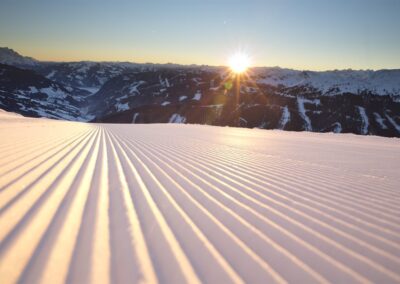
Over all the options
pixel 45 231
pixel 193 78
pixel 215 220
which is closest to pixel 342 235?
pixel 215 220

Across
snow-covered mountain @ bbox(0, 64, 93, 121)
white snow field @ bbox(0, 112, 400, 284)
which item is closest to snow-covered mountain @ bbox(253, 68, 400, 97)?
snow-covered mountain @ bbox(0, 64, 93, 121)

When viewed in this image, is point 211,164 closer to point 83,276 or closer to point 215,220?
point 215,220

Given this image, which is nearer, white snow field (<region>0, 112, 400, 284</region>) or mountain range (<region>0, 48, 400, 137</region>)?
white snow field (<region>0, 112, 400, 284</region>)

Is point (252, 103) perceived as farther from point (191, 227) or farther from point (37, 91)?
point (37, 91)

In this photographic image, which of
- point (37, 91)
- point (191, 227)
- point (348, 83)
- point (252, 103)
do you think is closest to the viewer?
point (191, 227)

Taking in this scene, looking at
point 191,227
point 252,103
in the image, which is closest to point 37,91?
point 252,103

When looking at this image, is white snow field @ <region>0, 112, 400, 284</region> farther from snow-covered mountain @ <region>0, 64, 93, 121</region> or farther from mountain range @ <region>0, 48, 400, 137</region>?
snow-covered mountain @ <region>0, 64, 93, 121</region>

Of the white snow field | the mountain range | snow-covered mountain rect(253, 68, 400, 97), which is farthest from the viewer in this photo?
snow-covered mountain rect(253, 68, 400, 97)

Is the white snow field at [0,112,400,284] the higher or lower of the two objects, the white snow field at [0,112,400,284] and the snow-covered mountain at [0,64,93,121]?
the lower

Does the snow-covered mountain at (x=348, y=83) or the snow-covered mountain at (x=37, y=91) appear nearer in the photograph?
the snow-covered mountain at (x=348, y=83)

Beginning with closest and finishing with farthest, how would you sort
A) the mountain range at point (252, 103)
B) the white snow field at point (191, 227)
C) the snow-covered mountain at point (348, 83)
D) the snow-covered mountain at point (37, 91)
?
the white snow field at point (191, 227), the mountain range at point (252, 103), the snow-covered mountain at point (348, 83), the snow-covered mountain at point (37, 91)

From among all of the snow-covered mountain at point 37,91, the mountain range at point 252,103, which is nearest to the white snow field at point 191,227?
the mountain range at point 252,103

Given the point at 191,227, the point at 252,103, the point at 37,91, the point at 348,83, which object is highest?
the point at 348,83

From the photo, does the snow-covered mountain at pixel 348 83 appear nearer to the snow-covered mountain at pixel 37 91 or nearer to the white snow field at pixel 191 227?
the snow-covered mountain at pixel 37 91
